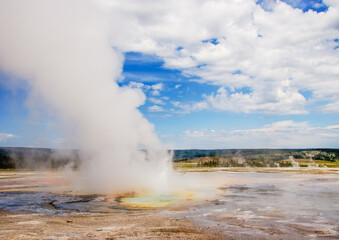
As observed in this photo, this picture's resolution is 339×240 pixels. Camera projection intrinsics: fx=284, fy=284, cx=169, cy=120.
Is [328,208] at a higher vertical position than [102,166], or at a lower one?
lower

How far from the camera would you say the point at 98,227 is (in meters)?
9.91

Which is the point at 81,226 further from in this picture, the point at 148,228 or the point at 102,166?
the point at 102,166

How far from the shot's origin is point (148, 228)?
9625 millimetres

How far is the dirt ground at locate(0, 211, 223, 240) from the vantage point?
8797mm

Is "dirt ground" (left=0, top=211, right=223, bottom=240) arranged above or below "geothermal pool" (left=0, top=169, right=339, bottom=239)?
above

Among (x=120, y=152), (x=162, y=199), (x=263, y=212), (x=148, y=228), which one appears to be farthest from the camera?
(x=120, y=152)

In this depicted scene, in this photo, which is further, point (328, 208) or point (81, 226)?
point (328, 208)

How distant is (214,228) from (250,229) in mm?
1212

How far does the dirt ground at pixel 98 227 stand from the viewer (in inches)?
346

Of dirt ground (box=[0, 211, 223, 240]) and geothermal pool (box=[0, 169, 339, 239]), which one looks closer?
dirt ground (box=[0, 211, 223, 240])

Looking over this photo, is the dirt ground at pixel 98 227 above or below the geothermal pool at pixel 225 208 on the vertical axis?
above

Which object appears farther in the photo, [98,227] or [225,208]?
[225,208]

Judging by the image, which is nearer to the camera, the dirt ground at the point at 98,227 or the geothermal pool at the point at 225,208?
the dirt ground at the point at 98,227

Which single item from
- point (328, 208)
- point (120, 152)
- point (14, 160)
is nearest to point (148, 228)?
point (328, 208)
